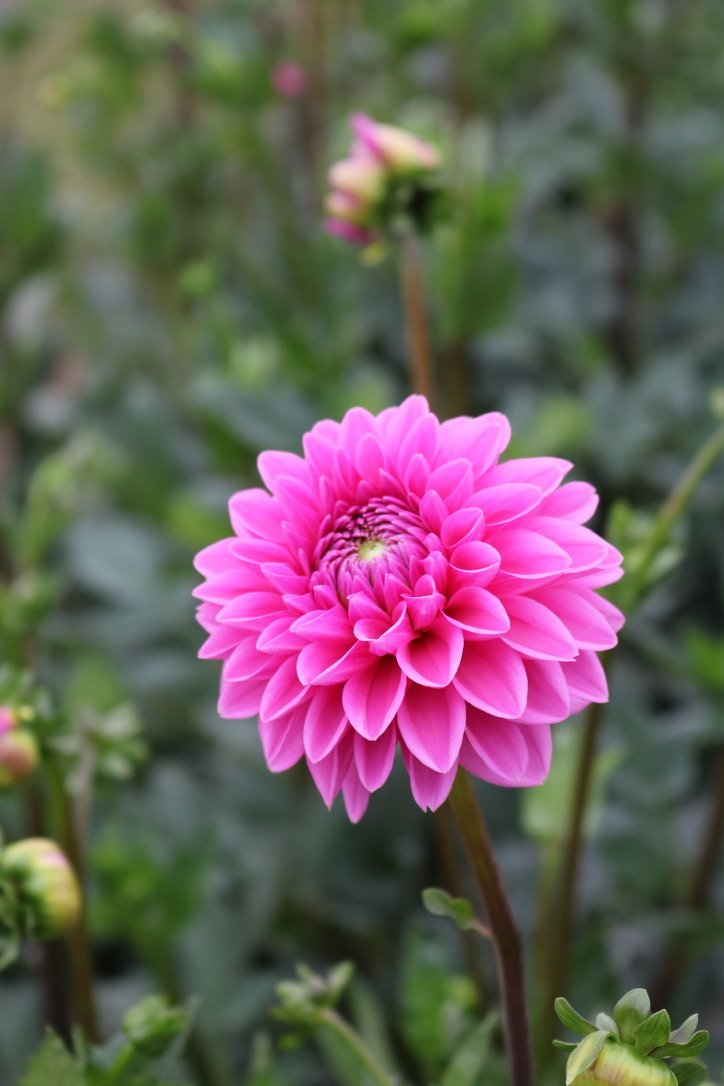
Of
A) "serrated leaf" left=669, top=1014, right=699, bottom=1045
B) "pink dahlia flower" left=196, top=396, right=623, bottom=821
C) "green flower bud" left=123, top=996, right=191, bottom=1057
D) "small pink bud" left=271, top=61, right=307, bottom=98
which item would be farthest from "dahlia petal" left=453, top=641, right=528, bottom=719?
"small pink bud" left=271, top=61, right=307, bottom=98

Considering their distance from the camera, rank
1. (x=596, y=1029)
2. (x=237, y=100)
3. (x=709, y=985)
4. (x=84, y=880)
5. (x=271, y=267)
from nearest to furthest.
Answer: (x=596, y=1029) < (x=84, y=880) < (x=709, y=985) < (x=237, y=100) < (x=271, y=267)

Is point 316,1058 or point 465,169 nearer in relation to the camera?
point 316,1058

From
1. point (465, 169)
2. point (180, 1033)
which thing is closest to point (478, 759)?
point (180, 1033)

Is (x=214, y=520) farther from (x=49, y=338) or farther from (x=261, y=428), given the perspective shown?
(x=49, y=338)

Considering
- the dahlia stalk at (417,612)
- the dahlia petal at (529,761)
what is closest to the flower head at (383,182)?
the dahlia stalk at (417,612)

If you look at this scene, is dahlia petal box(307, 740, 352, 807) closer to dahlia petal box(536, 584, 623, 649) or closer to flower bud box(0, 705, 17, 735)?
dahlia petal box(536, 584, 623, 649)

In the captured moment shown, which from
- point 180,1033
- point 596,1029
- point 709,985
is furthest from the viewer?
point 709,985
